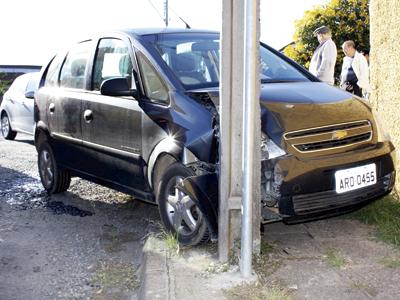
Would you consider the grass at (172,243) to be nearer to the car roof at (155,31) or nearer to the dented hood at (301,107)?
the dented hood at (301,107)

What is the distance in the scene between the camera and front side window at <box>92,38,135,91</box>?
4852 mm

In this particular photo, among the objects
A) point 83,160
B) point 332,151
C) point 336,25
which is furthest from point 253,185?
point 336,25

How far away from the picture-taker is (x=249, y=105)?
319 centimetres

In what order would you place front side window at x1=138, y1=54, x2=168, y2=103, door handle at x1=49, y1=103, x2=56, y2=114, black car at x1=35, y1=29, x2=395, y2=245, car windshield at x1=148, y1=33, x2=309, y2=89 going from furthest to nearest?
door handle at x1=49, y1=103, x2=56, y2=114 → car windshield at x1=148, y1=33, x2=309, y2=89 → front side window at x1=138, y1=54, x2=168, y2=103 → black car at x1=35, y1=29, x2=395, y2=245

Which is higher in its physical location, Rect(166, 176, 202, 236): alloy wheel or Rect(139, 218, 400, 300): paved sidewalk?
Rect(166, 176, 202, 236): alloy wheel

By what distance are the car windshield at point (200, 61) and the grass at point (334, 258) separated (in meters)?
1.52

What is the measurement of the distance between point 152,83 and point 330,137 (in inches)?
60.6

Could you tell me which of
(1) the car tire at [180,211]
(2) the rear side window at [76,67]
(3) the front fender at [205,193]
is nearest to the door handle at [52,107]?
(2) the rear side window at [76,67]

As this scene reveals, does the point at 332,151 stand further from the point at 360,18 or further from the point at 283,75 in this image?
the point at 360,18

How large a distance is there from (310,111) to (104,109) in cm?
198

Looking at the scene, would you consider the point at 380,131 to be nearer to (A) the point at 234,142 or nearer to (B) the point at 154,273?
(A) the point at 234,142

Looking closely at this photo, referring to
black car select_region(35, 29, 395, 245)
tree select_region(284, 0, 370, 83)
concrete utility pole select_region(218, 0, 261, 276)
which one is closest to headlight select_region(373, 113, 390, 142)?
black car select_region(35, 29, 395, 245)

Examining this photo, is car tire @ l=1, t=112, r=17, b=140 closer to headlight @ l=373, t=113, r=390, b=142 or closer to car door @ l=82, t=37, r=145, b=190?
car door @ l=82, t=37, r=145, b=190

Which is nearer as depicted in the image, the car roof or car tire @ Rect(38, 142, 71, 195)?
the car roof
